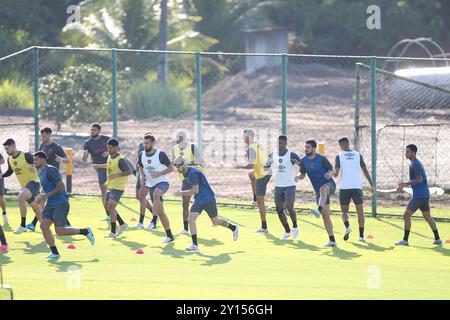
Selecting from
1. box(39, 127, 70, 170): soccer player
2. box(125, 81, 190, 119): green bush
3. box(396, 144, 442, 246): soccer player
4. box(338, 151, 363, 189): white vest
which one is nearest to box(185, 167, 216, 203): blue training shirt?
box(338, 151, 363, 189): white vest

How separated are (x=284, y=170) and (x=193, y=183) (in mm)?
2147

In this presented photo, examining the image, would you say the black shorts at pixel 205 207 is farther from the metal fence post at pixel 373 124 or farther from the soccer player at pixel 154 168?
the metal fence post at pixel 373 124

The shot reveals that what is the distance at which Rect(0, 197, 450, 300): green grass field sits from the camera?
14.8 metres

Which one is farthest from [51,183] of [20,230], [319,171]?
[319,171]

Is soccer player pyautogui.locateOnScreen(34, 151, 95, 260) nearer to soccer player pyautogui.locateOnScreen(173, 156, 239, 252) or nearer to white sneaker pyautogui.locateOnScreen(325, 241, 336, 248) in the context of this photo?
soccer player pyautogui.locateOnScreen(173, 156, 239, 252)

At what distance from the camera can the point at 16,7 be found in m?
49.9

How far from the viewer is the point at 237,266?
1714 centimetres

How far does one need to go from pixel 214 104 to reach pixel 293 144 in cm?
1248

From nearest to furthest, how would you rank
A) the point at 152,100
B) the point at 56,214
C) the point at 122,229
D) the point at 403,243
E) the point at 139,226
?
1. the point at 56,214
2. the point at 403,243
3. the point at 122,229
4. the point at 139,226
5. the point at 152,100

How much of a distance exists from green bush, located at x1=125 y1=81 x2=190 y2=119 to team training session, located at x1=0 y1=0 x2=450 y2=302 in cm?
5

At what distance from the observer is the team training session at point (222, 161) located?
16453 mm

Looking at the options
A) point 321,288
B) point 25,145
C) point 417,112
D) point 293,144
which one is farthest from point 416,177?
point 417,112

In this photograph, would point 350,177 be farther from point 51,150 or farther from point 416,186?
point 51,150
